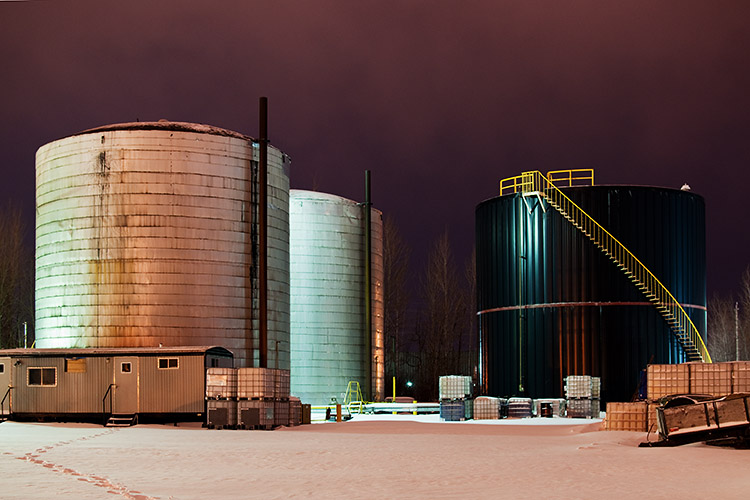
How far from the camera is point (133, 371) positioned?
110 ft

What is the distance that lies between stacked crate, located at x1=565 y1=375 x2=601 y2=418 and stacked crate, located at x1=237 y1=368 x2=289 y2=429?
41.7ft

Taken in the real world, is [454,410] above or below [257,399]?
below

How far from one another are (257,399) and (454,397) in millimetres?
9462

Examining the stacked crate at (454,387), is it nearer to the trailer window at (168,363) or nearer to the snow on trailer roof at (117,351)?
the snow on trailer roof at (117,351)

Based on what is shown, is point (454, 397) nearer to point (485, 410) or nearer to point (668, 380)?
point (485, 410)

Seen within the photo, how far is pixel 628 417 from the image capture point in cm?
2703

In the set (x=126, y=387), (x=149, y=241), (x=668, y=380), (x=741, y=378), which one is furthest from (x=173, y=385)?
(x=741, y=378)

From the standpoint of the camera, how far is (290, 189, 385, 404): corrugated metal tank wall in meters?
47.2

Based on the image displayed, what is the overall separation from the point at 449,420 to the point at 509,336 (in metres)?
6.49

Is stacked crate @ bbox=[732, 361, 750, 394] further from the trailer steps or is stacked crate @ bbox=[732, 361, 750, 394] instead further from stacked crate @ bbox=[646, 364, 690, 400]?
the trailer steps

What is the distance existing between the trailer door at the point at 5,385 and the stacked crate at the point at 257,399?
30.5ft

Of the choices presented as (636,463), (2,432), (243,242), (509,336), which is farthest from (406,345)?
(636,463)

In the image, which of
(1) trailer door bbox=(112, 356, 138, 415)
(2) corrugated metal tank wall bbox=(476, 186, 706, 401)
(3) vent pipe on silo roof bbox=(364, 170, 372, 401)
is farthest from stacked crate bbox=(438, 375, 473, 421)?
(1) trailer door bbox=(112, 356, 138, 415)

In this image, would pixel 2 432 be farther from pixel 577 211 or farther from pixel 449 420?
pixel 577 211
